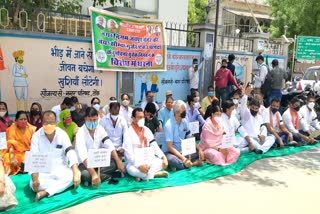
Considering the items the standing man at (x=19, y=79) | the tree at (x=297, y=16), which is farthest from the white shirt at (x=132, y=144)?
the tree at (x=297, y=16)

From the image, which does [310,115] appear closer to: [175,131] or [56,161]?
[175,131]

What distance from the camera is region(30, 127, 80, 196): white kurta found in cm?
378

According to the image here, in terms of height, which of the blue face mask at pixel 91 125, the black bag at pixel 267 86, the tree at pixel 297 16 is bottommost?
the blue face mask at pixel 91 125

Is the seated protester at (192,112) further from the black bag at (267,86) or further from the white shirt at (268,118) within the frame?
the black bag at (267,86)

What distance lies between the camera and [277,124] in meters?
6.64

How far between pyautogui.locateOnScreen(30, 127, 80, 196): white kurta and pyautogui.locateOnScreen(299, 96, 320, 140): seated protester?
517 centimetres

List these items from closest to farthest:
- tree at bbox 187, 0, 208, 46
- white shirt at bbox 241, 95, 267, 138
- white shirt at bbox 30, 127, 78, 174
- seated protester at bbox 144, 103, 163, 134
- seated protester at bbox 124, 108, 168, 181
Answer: white shirt at bbox 30, 127, 78, 174 → seated protester at bbox 124, 108, 168, 181 → seated protester at bbox 144, 103, 163, 134 → white shirt at bbox 241, 95, 267, 138 → tree at bbox 187, 0, 208, 46

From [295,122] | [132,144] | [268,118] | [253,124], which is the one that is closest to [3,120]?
[132,144]

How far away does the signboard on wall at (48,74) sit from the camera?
20.5 ft

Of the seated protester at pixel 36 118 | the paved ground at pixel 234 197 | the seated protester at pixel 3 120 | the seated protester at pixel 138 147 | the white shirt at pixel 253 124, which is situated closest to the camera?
the paved ground at pixel 234 197

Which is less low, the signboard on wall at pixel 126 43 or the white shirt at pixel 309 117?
the signboard on wall at pixel 126 43

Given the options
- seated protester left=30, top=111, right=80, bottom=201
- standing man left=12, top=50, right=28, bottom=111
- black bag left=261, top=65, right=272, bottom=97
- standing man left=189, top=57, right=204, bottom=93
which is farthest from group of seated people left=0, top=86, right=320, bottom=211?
standing man left=189, top=57, right=204, bottom=93

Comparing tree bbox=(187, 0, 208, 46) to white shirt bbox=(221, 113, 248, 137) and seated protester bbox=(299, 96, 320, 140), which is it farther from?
white shirt bbox=(221, 113, 248, 137)

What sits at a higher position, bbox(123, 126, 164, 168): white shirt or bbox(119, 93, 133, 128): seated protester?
bbox(119, 93, 133, 128): seated protester
